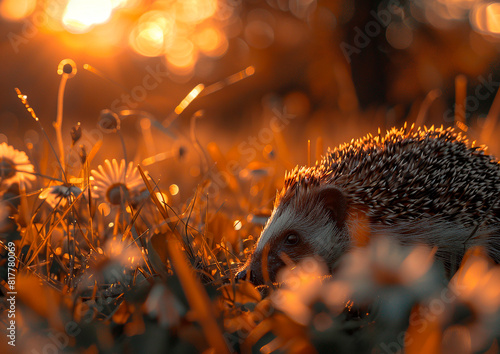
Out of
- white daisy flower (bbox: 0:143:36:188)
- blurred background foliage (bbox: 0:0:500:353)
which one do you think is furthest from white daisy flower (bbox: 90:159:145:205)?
white daisy flower (bbox: 0:143:36:188)

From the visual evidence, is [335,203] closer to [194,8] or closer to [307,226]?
[307,226]

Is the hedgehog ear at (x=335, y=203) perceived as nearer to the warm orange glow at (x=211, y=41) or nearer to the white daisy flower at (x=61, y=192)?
the white daisy flower at (x=61, y=192)

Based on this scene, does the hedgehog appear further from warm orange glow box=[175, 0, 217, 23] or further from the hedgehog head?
warm orange glow box=[175, 0, 217, 23]

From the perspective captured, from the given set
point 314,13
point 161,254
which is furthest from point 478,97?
point 161,254

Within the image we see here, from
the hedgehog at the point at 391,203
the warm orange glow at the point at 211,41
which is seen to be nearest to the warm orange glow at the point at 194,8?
the warm orange glow at the point at 211,41

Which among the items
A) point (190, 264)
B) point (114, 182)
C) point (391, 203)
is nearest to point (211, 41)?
point (391, 203)

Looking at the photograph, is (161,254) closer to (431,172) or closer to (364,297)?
(364,297)

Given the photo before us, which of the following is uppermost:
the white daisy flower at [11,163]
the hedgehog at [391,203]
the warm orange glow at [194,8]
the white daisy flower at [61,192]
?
the warm orange glow at [194,8]

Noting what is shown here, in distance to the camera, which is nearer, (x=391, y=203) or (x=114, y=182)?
(x=114, y=182)
